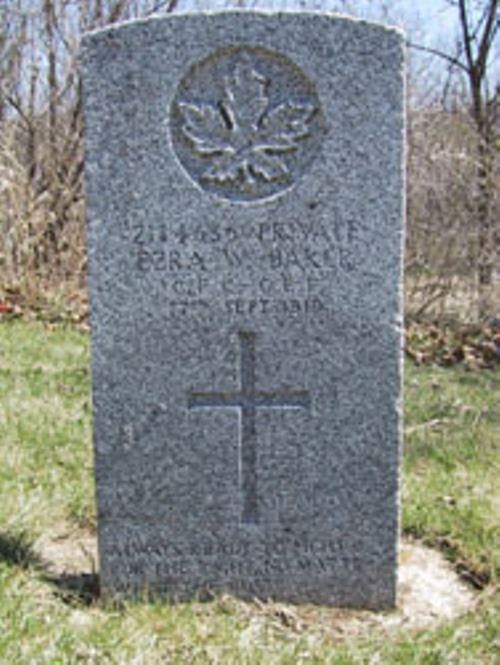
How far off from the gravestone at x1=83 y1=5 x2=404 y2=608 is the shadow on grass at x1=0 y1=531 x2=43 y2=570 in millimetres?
307

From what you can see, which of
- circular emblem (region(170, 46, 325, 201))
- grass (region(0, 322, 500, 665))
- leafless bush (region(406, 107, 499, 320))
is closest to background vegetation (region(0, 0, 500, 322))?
leafless bush (region(406, 107, 499, 320))

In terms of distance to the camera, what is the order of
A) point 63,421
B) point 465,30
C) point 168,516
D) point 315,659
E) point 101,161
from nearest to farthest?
point 315,659 < point 101,161 < point 168,516 < point 63,421 < point 465,30

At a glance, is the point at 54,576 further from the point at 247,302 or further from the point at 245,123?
the point at 245,123

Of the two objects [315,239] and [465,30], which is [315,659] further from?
[465,30]

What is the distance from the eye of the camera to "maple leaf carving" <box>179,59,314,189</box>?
2.82 meters

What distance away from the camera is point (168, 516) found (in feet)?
9.85

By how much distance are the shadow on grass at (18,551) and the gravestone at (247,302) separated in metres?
0.31

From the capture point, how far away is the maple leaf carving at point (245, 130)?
9.26 ft

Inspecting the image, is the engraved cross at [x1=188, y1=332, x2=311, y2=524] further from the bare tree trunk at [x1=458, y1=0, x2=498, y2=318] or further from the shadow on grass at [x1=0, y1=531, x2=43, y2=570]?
the bare tree trunk at [x1=458, y1=0, x2=498, y2=318]

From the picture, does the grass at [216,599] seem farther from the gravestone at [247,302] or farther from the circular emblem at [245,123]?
the circular emblem at [245,123]

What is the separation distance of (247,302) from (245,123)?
1.86ft

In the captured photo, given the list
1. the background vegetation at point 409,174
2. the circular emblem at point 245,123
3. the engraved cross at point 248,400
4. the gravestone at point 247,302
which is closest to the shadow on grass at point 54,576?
the gravestone at point 247,302

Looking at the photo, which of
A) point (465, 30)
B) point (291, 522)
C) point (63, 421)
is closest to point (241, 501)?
point (291, 522)

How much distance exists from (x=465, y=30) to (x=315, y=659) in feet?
29.9
